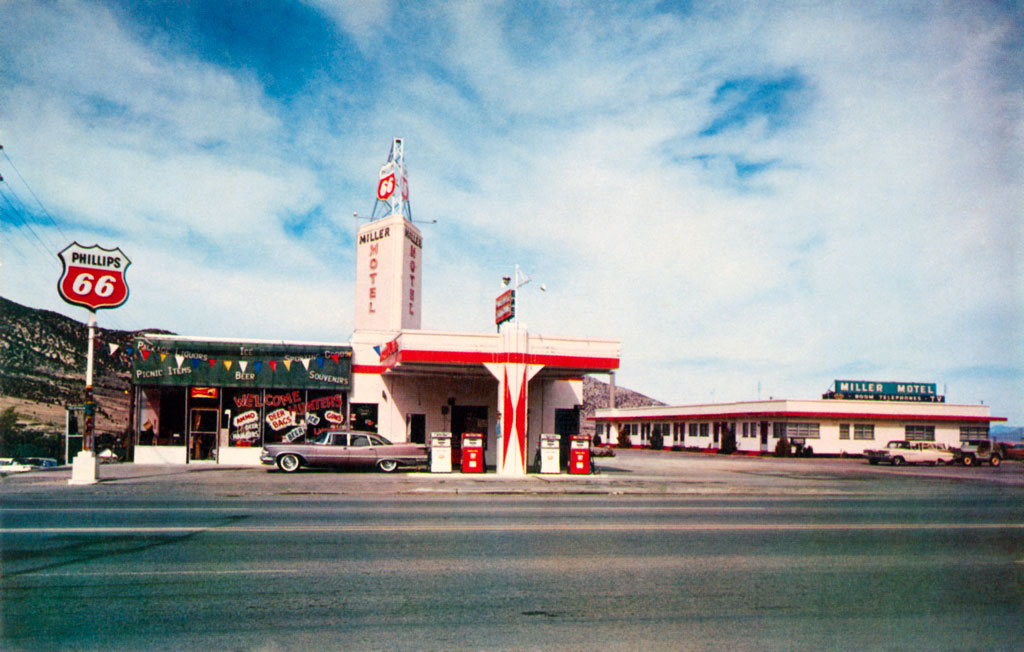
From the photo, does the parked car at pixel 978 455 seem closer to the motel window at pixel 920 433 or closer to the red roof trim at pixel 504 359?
the motel window at pixel 920 433

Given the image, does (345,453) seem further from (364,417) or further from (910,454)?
(910,454)

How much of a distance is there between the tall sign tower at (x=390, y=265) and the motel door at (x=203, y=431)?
12.2m

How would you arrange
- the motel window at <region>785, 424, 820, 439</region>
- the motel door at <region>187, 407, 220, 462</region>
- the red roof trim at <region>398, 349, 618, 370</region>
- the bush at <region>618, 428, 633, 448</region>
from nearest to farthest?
the red roof trim at <region>398, 349, 618, 370</region> → the motel door at <region>187, 407, 220, 462</region> → the motel window at <region>785, 424, 820, 439</region> → the bush at <region>618, 428, 633, 448</region>

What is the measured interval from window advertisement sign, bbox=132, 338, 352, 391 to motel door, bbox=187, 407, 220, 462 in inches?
49.3

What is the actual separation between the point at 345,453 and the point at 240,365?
22.3 feet

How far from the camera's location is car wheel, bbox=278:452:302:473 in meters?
24.2

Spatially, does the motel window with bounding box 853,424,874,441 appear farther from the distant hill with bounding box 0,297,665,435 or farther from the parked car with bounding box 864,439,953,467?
the distant hill with bounding box 0,297,665,435

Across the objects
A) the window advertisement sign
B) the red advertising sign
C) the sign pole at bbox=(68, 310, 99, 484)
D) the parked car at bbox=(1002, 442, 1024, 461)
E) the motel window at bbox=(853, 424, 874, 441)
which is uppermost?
the red advertising sign

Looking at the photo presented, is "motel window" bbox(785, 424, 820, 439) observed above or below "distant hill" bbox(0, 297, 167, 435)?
below

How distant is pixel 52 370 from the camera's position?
72.5 meters

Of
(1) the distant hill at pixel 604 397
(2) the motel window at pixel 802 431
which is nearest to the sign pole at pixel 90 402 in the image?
(2) the motel window at pixel 802 431

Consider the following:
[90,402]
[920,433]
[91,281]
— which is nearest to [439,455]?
[90,402]

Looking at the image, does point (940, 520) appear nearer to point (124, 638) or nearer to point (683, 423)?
point (124, 638)

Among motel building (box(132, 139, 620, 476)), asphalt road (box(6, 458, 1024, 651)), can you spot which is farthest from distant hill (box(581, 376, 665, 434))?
asphalt road (box(6, 458, 1024, 651))
